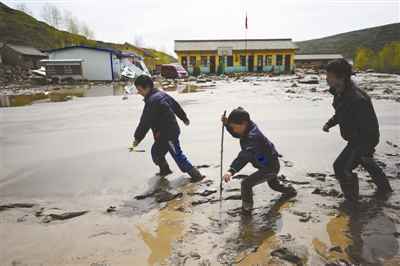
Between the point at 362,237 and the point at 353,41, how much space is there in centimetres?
13940

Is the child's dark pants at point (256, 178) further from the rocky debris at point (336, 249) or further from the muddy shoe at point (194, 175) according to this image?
the muddy shoe at point (194, 175)

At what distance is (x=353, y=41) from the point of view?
120 m

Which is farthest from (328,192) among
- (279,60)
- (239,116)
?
(279,60)

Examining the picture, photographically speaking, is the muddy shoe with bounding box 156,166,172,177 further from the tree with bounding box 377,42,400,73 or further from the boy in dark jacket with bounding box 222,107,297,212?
the tree with bounding box 377,42,400,73

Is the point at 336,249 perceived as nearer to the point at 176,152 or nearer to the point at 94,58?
the point at 176,152

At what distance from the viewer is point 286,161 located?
492cm

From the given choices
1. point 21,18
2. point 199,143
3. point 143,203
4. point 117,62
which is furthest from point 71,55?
point 21,18

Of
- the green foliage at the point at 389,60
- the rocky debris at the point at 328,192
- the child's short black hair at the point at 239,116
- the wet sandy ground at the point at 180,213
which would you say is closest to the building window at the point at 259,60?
the green foliage at the point at 389,60

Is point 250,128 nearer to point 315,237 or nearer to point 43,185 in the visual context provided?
point 315,237

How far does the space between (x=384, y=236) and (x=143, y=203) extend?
2.63 metres

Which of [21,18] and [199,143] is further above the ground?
[21,18]

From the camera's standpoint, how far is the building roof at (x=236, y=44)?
4825 cm

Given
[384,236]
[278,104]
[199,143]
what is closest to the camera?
[384,236]

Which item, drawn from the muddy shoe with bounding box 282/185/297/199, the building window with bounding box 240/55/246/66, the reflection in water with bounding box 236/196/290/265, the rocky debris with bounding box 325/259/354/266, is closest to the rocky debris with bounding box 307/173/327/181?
the muddy shoe with bounding box 282/185/297/199
